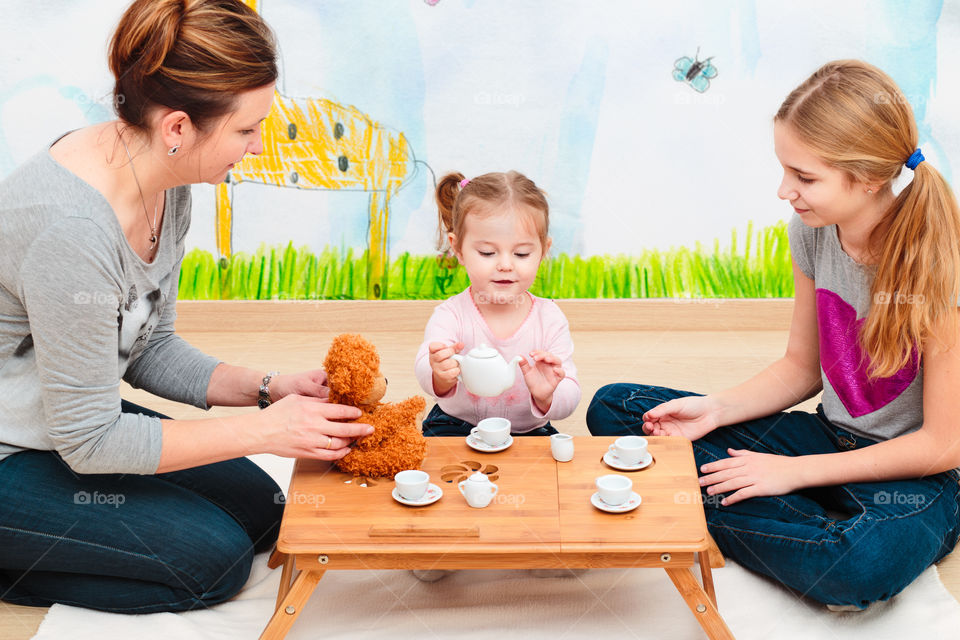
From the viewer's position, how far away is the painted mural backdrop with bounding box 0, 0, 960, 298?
3.69 m

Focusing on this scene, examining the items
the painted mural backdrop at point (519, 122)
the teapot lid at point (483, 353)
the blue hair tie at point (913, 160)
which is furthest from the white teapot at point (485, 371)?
the painted mural backdrop at point (519, 122)

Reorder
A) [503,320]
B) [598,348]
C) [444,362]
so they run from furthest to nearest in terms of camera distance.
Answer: [598,348], [503,320], [444,362]

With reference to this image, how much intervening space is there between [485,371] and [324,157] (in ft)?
6.72

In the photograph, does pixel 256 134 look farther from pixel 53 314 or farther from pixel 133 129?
pixel 53 314

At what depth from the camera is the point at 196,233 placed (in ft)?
12.6

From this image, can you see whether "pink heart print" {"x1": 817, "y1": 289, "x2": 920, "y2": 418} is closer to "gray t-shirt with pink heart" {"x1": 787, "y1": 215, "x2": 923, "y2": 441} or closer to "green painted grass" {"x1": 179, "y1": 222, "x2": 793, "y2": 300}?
"gray t-shirt with pink heart" {"x1": 787, "y1": 215, "x2": 923, "y2": 441}

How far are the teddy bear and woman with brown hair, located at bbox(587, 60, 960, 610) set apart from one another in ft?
2.18

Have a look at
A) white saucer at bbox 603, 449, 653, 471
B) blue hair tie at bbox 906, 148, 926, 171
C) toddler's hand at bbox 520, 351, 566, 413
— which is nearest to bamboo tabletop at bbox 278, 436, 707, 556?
white saucer at bbox 603, 449, 653, 471

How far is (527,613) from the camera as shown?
6.55 feet

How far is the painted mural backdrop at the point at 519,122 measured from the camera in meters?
3.69

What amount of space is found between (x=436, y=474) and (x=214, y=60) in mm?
876

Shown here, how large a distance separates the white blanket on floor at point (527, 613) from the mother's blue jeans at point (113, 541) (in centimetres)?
5

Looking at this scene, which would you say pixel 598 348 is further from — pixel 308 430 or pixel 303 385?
pixel 308 430

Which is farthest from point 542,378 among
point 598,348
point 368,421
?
point 598,348
